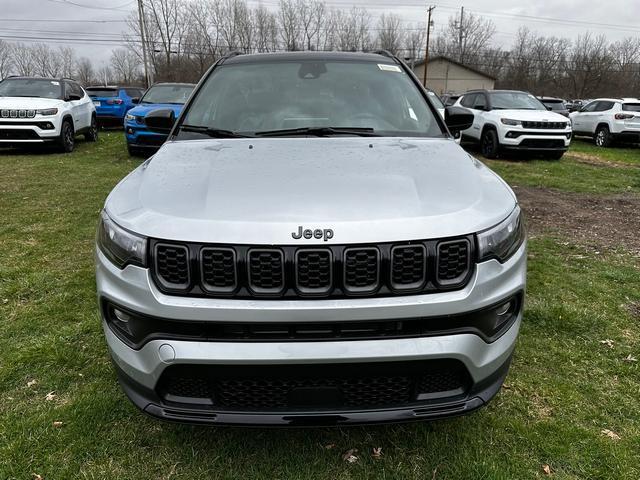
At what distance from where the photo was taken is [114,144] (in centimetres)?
1364

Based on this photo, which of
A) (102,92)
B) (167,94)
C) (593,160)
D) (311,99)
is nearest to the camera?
(311,99)

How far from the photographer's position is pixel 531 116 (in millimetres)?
11555

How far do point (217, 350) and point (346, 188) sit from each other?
0.81 meters

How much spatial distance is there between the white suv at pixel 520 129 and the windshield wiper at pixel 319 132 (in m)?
9.66

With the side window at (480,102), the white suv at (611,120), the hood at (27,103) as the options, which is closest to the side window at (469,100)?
the side window at (480,102)

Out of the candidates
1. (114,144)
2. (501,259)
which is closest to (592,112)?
(114,144)

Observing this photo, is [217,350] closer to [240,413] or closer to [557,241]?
[240,413]

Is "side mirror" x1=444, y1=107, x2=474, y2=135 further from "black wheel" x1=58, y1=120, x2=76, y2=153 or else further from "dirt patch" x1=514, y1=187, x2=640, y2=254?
"black wheel" x1=58, y1=120, x2=76, y2=153

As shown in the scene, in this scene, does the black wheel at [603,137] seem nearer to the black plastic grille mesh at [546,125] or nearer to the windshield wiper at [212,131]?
the black plastic grille mesh at [546,125]

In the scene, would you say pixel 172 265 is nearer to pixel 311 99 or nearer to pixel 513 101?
pixel 311 99

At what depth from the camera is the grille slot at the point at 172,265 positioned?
5.82 feet

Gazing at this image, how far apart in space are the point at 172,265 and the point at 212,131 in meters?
1.40

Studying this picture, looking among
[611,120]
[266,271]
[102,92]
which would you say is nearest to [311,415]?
[266,271]

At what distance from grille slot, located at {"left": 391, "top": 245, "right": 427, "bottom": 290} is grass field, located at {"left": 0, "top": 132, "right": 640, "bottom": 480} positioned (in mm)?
917
